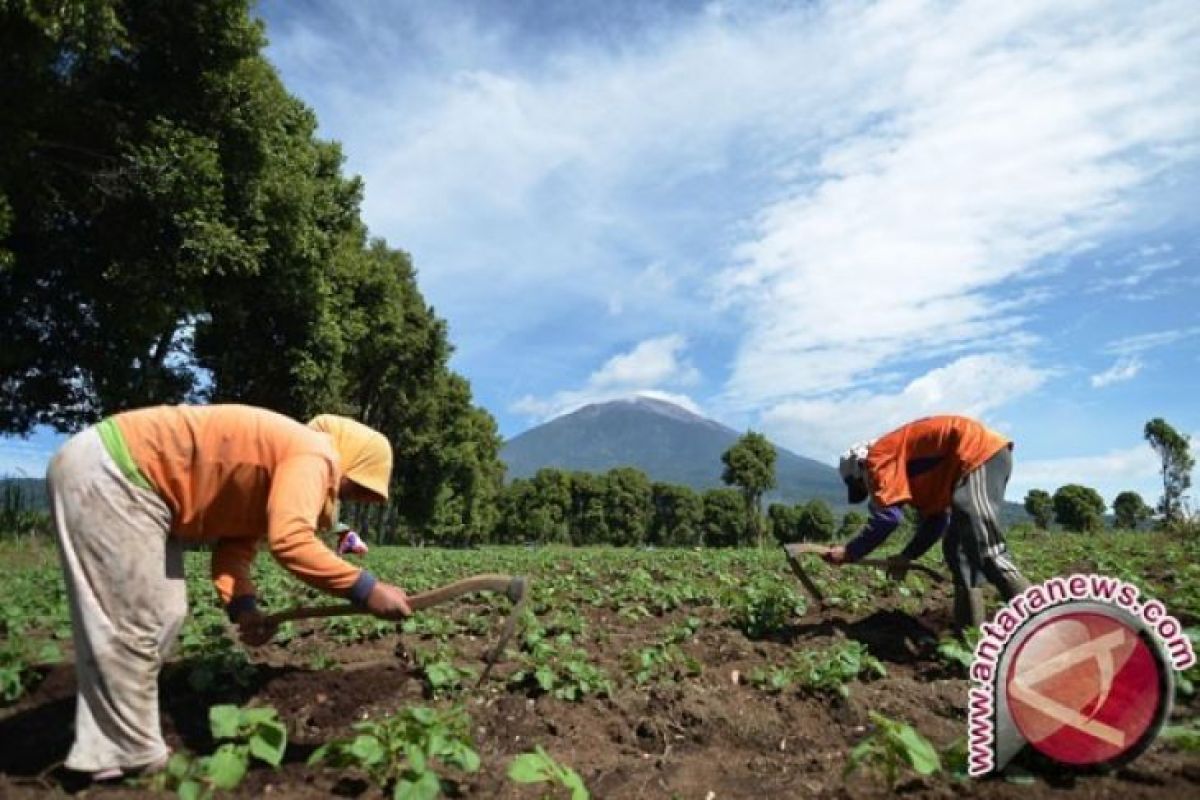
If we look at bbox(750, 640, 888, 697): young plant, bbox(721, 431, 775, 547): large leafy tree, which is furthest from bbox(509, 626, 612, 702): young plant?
bbox(721, 431, 775, 547): large leafy tree

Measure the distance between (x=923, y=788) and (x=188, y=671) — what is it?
4041 mm

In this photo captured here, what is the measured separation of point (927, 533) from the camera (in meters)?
7.08

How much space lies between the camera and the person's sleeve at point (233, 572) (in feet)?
15.4

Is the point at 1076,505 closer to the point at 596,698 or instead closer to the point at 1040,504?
the point at 1040,504

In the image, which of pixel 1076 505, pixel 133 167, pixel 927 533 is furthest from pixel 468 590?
pixel 1076 505

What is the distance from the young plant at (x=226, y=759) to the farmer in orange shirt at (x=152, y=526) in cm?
21

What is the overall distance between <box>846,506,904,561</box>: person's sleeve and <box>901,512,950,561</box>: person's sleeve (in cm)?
66

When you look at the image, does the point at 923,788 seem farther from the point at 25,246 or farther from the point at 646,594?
the point at 25,246

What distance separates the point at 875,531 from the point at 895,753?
117 inches

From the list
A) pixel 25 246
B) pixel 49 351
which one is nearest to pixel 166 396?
pixel 49 351

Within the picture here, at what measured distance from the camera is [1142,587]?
830cm

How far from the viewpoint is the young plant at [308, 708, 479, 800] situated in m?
3.31

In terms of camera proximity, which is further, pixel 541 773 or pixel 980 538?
pixel 980 538

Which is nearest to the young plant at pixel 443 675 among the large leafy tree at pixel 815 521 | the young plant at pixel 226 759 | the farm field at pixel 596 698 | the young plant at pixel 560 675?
the farm field at pixel 596 698
